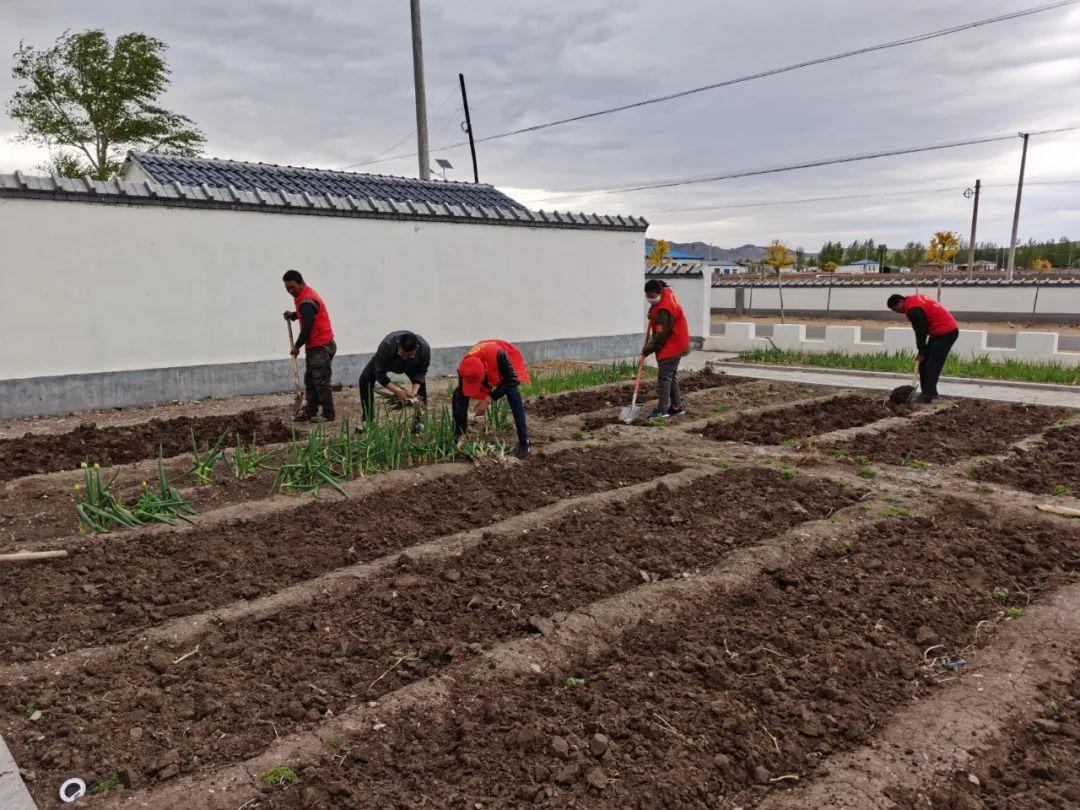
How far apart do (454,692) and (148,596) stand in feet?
6.17

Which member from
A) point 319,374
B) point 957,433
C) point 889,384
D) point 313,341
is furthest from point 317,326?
point 889,384

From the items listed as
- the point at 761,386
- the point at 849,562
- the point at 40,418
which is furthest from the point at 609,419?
the point at 40,418

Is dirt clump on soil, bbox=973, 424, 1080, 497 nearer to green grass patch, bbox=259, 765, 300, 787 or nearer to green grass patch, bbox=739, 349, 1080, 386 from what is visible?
green grass patch, bbox=739, 349, 1080, 386

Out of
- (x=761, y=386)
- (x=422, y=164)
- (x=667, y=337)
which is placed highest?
(x=422, y=164)

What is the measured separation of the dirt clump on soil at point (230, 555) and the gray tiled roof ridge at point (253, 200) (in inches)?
229

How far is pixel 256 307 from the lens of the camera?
10.3 m

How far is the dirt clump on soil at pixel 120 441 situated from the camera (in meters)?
6.61

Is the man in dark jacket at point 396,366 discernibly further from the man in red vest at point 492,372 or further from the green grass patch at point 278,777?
the green grass patch at point 278,777

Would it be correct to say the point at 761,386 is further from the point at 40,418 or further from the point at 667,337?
the point at 40,418

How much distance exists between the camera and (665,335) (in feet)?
27.6

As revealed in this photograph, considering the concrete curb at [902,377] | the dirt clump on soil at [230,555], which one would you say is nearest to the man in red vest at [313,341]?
the dirt clump on soil at [230,555]

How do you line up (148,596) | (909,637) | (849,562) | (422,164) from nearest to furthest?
(909,637)
(148,596)
(849,562)
(422,164)

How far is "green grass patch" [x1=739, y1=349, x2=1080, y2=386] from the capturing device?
10.8m

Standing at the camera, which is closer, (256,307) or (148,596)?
(148,596)
